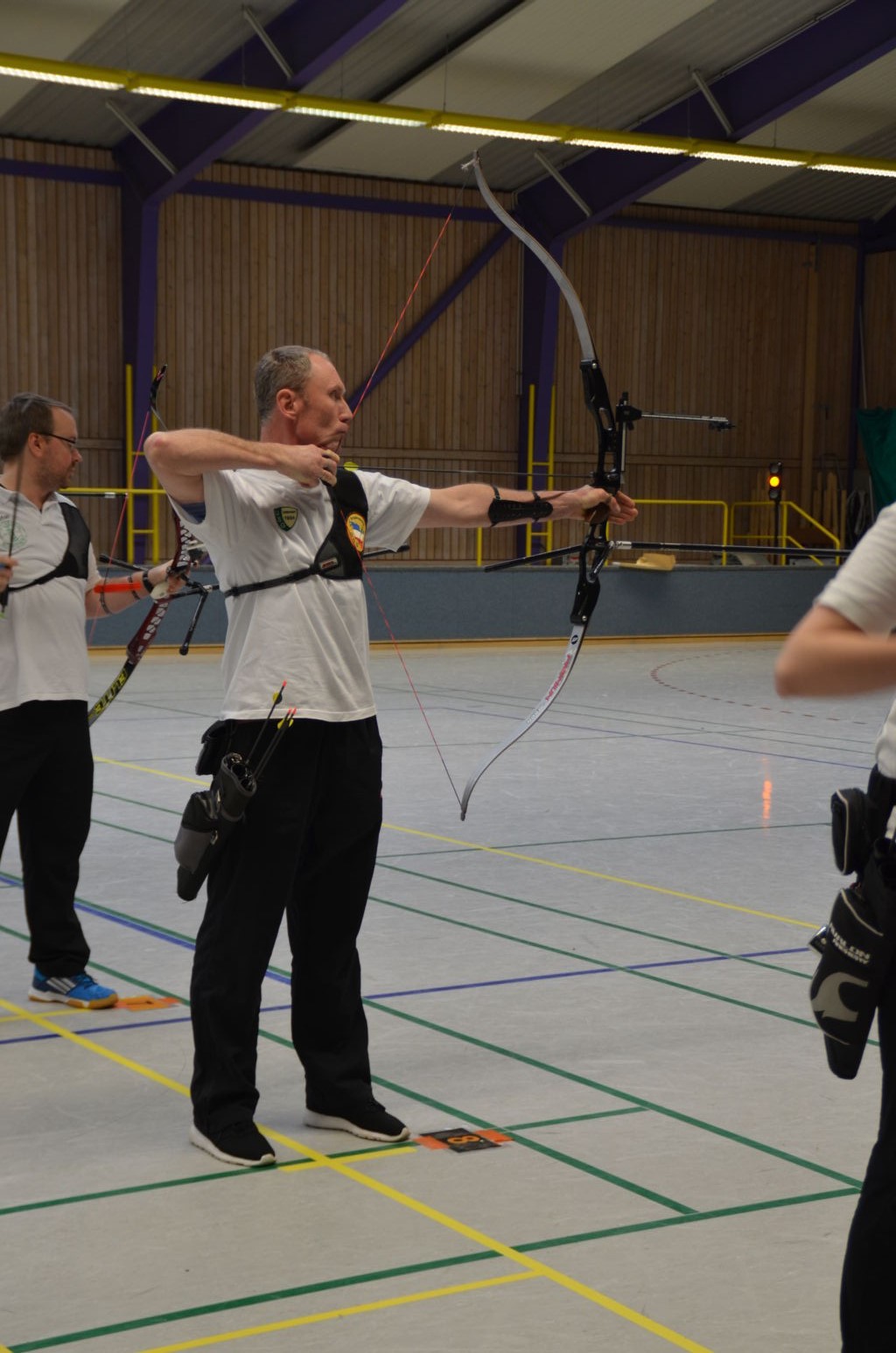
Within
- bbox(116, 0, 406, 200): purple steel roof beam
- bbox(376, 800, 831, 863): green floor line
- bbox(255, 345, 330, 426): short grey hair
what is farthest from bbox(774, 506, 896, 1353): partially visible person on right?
bbox(116, 0, 406, 200): purple steel roof beam

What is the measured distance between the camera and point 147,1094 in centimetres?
392

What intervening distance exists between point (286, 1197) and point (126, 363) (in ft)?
56.8

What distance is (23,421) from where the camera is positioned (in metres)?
4.59

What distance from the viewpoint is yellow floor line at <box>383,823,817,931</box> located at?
588 cm

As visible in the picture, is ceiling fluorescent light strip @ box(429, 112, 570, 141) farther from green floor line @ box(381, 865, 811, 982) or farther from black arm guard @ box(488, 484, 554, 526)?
black arm guard @ box(488, 484, 554, 526)

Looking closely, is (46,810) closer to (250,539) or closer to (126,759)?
(250,539)

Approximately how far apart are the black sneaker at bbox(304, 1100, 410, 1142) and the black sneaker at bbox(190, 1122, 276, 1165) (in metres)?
0.20

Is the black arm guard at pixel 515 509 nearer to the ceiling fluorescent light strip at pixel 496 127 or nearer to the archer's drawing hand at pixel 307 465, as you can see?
the archer's drawing hand at pixel 307 465

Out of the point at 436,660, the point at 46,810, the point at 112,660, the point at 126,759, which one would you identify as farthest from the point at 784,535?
the point at 46,810

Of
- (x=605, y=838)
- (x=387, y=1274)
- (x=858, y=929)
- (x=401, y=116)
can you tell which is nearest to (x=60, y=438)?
(x=387, y=1274)

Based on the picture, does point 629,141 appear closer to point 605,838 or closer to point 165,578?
point 605,838

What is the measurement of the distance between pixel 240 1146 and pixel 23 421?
6.97 feet

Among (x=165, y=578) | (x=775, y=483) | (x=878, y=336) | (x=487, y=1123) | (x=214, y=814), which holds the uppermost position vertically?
(x=878, y=336)

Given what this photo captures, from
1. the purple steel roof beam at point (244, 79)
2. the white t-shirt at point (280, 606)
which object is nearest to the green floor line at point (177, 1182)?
the white t-shirt at point (280, 606)
